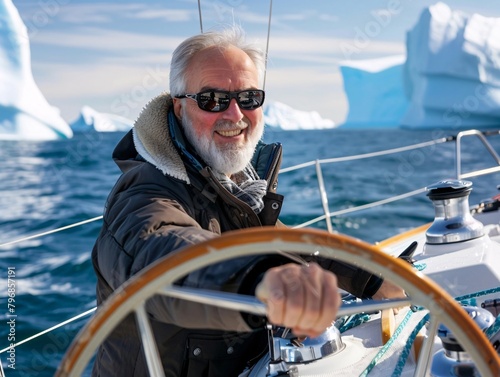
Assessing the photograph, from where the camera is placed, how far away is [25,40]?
17.3m

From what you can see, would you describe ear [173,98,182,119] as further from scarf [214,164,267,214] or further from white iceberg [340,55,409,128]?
white iceberg [340,55,409,128]

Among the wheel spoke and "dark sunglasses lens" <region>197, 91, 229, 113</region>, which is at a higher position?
"dark sunglasses lens" <region>197, 91, 229, 113</region>

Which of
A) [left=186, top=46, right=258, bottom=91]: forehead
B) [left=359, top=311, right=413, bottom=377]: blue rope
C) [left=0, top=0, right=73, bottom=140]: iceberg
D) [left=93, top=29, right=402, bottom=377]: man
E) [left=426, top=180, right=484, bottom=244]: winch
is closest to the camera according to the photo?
[left=93, top=29, right=402, bottom=377]: man

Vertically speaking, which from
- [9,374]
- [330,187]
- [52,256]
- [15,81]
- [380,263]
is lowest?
[9,374]

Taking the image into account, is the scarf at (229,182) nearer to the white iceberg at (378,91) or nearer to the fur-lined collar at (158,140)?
the fur-lined collar at (158,140)

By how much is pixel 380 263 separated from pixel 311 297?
0.19ft

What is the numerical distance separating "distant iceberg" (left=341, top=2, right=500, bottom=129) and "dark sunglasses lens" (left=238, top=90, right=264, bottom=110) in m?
19.5

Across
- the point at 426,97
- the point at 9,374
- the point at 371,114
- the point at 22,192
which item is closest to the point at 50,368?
the point at 9,374

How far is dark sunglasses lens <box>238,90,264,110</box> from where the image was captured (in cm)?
114

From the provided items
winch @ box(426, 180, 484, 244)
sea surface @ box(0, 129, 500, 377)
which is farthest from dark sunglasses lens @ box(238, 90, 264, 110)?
sea surface @ box(0, 129, 500, 377)

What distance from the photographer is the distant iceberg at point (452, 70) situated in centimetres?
1948

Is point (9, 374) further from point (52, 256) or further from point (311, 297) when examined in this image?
point (311, 297)

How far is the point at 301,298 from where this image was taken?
50cm

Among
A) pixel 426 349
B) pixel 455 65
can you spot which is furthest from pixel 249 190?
pixel 455 65
